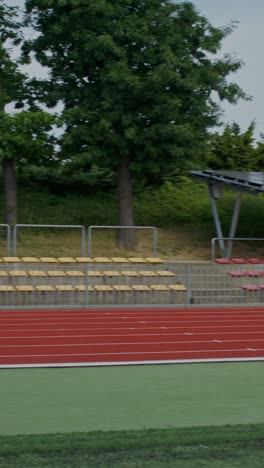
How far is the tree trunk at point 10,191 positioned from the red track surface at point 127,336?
848 centimetres

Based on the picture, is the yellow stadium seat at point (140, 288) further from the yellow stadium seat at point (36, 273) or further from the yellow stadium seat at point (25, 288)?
the yellow stadium seat at point (25, 288)

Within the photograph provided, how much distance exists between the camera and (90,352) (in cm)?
1285

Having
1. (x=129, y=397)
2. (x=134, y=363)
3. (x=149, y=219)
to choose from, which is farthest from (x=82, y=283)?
(x=129, y=397)

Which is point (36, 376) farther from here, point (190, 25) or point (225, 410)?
point (190, 25)

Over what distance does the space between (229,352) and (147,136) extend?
623 inches

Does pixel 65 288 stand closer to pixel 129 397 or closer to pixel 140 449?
pixel 129 397

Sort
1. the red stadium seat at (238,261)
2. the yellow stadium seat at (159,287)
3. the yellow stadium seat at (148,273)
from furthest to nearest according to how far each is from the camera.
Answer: the red stadium seat at (238,261) → the yellow stadium seat at (148,273) → the yellow stadium seat at (159,287)

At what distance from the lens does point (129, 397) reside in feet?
29.7

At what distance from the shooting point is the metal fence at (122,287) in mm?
20781

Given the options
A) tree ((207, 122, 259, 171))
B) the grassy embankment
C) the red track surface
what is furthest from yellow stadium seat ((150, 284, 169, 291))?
tree ((207, 122, 259, 171))

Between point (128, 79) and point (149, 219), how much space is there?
6.38m

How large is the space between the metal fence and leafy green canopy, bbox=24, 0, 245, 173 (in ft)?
20.3

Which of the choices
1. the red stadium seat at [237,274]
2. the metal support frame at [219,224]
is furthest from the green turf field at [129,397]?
the metal support frame at [219,224]

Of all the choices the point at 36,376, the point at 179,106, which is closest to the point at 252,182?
the point at 179,106
